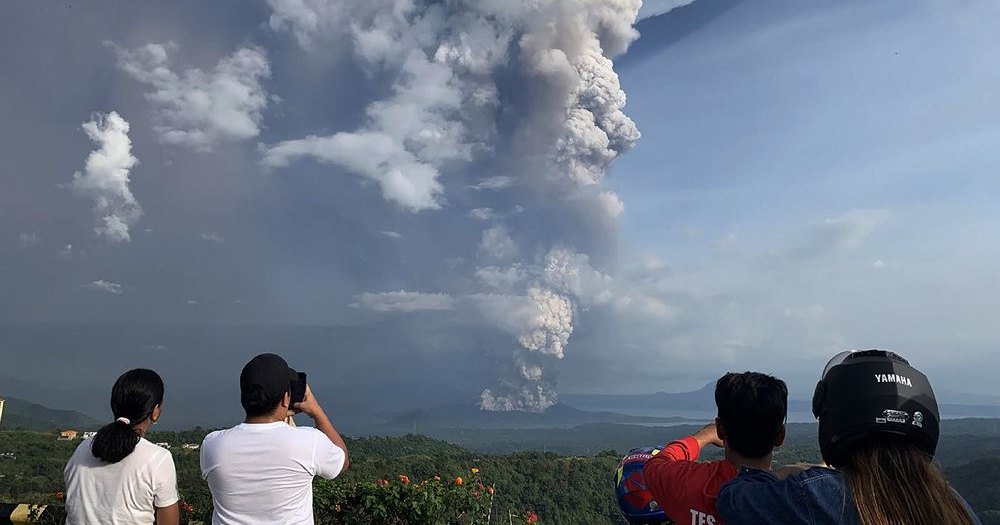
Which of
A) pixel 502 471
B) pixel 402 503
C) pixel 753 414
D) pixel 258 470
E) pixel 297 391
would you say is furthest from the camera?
pixel 502 471

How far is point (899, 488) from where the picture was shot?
4.44 ft

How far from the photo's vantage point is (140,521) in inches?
108

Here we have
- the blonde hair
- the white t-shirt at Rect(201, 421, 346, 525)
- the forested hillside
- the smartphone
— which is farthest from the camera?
the forested hillside

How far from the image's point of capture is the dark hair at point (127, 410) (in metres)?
2.72

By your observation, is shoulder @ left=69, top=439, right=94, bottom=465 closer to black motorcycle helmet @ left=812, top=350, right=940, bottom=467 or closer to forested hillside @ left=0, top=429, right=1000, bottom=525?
black motorcycle helmet @ left=812, top=350, right=940, bottom=467

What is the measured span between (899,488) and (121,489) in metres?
2.85

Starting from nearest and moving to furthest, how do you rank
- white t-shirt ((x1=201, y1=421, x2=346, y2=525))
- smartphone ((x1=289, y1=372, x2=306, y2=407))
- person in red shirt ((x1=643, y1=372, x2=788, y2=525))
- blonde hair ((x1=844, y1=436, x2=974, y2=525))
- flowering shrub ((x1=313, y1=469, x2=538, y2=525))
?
blonde hair ((x1=844, y1=436, x2=974, y2=525)) → person in red shirt ((x1=643, y1=372, x2=788, y2=525)) → white t-shirt ((x1=201, y1=421, x2=346, y2=525)) → smartphone ((x1=289, y1=372, x2=306, y2=407)) → flowering shrub ((x1=313, y1=469, x2=538, y2=525))

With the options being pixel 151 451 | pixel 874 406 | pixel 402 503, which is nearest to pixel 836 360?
pixel 874 406

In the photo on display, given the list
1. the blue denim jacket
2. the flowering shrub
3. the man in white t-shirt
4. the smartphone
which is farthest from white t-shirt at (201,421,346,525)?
the flowering shrub

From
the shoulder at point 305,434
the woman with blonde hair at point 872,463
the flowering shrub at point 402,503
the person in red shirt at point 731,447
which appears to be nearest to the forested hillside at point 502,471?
the flowering shrub at point 402,503

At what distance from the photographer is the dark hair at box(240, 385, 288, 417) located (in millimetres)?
2572

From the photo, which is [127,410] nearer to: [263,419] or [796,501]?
[263,419]

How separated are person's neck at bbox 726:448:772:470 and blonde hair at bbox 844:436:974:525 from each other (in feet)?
1.70

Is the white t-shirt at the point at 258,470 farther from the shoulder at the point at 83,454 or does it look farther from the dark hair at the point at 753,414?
the dark hair at the point at 753,414
